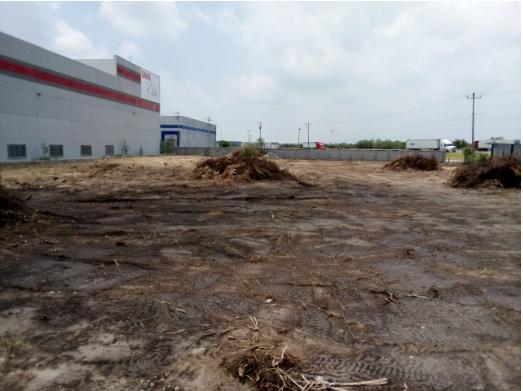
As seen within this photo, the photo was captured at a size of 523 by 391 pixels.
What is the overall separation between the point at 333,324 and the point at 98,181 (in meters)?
16.8

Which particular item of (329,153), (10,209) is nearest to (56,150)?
(10,209)

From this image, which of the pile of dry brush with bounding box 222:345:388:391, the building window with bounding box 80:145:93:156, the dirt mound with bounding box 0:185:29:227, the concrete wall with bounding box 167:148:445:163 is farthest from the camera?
the concrete wall with bounding box 167:148:445:163

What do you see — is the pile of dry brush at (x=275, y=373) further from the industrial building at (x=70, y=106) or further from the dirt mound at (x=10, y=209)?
the industrial building at (x=70, y=106)

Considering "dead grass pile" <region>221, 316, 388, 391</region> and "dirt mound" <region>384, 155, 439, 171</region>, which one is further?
"dirt mound" <region>384, 155, 439, 171</region>

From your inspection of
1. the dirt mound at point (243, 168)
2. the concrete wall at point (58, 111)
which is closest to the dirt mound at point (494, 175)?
the dirt mound at point (243, 168)

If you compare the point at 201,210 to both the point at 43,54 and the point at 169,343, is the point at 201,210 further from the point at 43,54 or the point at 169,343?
the point at 43,54

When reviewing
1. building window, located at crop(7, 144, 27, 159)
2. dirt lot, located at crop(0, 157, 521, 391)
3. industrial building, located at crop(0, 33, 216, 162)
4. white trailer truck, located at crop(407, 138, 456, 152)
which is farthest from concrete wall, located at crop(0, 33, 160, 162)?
white trailer truck, located at crop(407, 138, 456, 152)

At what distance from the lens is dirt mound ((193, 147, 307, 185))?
20.3 metres

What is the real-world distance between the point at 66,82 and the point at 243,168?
20.3 m

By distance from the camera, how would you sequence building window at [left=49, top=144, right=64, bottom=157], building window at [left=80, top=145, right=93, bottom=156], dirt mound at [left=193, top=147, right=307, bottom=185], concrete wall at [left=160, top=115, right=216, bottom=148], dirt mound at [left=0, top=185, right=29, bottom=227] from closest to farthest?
dirt mound at [left=0, top=185, right=29, bottom=227]
dirt mound at [left=193, top=147, right=307, bottom=185]
building window at [left=49, top=144, right=64, bottom=157]
building window at [left=80, top=145, right=93, bottom=156]
concrete wall at [left=160, top=115, right=216, bottom=148]

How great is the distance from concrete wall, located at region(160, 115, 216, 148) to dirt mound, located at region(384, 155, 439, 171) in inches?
1564

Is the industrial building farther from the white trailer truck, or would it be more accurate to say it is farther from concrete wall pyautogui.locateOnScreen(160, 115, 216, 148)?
the white trailer truck

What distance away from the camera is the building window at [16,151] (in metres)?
26.7

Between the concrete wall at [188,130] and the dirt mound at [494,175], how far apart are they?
1999 inches
